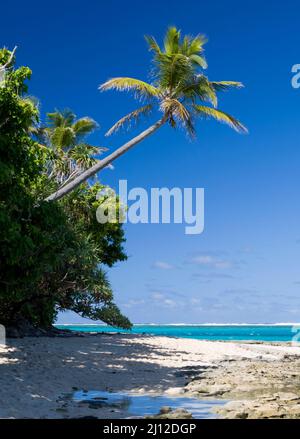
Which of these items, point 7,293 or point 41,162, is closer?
point 7,293

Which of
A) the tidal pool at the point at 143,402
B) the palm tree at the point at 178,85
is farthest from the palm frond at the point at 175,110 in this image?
the tidal pool at the point at 143,402

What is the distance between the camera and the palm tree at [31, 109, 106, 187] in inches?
1011

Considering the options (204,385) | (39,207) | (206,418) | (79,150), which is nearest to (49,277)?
(79,150)

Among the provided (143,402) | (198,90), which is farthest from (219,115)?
(143,402)

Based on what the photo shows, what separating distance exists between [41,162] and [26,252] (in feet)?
13.5

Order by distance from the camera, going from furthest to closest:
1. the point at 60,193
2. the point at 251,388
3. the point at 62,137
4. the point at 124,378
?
the point at 62,137 → the point at 60,193 → the point at 124,378 → the point at 251,388

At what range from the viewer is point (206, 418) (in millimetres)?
9062

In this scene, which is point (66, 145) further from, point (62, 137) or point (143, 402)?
point (143, 402)

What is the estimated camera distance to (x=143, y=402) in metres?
10.8

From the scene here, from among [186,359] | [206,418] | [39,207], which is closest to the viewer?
[206,418]

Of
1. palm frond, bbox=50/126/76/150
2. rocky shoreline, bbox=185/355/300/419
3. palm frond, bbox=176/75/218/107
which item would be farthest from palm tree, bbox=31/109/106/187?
rocky shoreline, bbox=185/355/300/419

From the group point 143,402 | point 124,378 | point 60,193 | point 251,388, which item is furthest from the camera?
point 60,193

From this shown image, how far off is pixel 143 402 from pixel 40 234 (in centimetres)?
543
